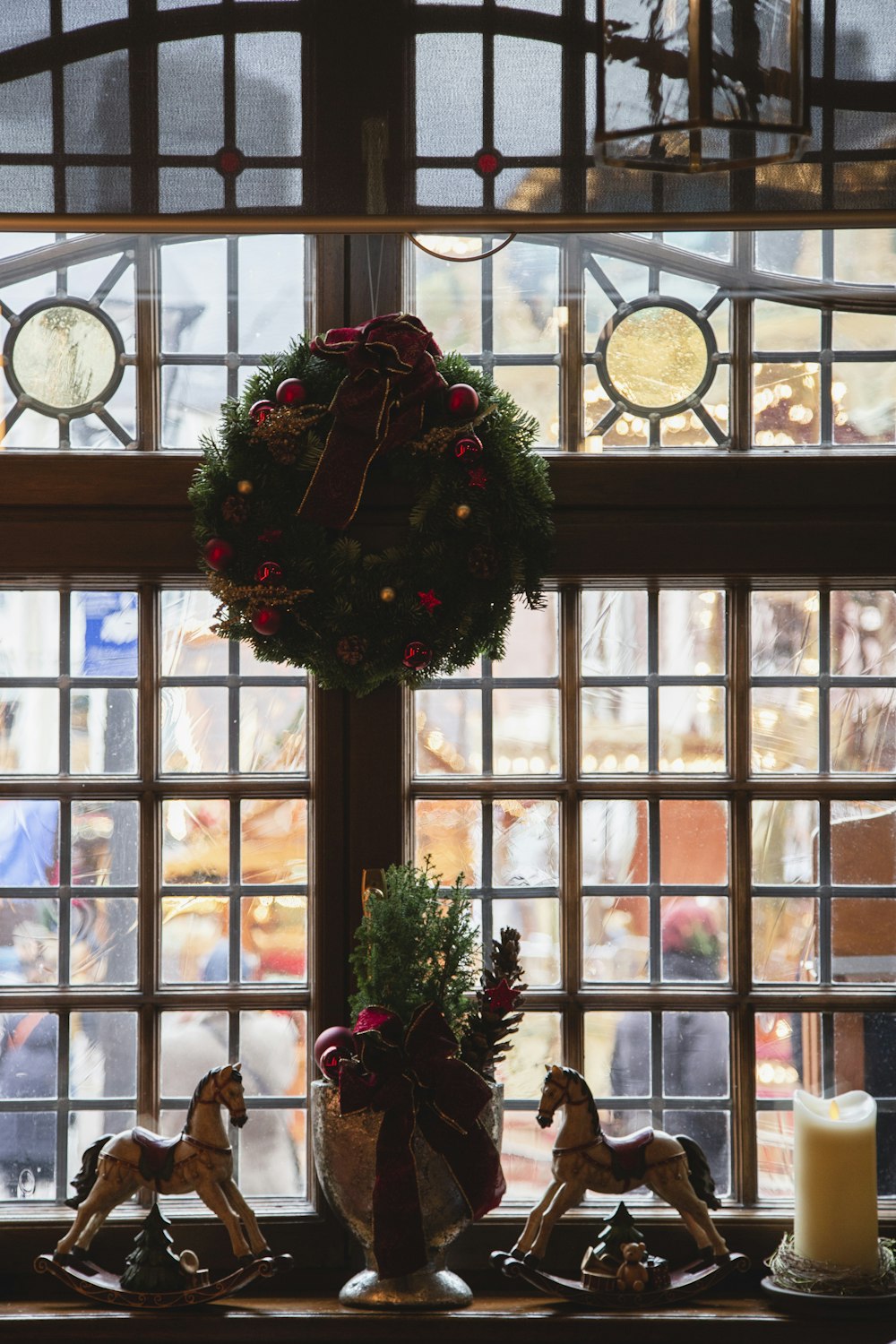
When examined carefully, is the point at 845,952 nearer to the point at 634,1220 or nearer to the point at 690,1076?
the point at 690,1076

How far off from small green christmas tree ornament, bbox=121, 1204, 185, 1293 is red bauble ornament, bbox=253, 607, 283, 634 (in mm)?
947

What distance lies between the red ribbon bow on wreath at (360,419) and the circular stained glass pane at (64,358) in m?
0.49

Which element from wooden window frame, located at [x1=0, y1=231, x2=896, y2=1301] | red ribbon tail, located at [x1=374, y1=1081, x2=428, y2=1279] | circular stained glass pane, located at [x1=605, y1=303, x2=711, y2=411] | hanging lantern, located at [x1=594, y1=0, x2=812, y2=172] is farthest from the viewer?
circular stained glass pane, located at [x1=605, y1=303, x2=711, y2=411]

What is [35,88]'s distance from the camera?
755 millimetres

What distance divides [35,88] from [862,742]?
1.96 meters

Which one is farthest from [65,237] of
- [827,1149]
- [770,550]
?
[827,1149]

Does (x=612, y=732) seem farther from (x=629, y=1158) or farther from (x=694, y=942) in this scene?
(x=629, y=1158)

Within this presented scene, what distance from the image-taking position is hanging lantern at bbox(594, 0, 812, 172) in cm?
72

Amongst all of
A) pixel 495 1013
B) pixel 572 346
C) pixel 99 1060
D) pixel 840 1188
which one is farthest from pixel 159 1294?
pixel 572 346

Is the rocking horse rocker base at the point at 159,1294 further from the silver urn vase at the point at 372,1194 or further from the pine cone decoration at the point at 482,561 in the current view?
the pine cone decoration at the point at 482,561

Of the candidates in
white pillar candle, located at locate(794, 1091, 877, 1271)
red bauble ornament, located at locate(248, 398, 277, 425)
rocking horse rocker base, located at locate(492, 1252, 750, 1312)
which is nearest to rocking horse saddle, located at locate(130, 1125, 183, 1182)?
rocking horse rocker base, located at locate(492, 1252, 750, 1312)

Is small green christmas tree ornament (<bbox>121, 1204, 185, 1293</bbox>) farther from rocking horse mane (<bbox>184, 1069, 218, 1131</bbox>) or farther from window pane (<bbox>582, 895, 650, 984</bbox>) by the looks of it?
window pane (<bbox>582, 895, 650, 984</bbox>)

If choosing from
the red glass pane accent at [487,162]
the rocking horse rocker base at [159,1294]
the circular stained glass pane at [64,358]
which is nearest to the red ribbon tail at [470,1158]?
the rocking horse rocker base at [159,1294]

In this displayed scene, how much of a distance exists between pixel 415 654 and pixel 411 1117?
711 millimetres
